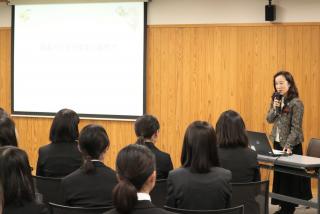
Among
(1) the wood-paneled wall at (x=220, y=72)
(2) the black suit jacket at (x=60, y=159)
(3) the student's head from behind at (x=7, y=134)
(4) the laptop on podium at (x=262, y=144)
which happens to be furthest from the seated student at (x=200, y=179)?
(1) the wood-paneled wall at (x=220, y=72)

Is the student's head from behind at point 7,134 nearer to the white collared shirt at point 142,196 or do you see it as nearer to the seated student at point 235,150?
the seated student at point 235,150

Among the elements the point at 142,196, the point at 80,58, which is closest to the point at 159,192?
the point at 142,196

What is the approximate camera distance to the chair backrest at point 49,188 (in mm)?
3363

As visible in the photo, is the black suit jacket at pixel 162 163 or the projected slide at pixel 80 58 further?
the projected slide at pixel 80 58

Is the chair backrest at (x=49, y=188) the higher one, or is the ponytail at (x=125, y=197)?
the ponytail at (x=125, y=197)

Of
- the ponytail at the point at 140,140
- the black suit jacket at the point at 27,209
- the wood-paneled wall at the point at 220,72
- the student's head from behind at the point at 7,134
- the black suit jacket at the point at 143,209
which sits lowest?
the black suit jacket at the point at 27,209

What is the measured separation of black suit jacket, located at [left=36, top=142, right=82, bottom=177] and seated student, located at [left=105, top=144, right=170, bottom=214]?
1.74 m

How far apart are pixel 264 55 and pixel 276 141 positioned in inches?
61.7

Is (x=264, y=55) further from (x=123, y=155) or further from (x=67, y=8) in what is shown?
(x=123, y=155)

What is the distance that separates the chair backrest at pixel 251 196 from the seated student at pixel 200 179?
32 centimetres

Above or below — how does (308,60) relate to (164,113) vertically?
above

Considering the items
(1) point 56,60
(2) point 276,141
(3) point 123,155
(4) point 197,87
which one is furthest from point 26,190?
(1) point 56,60

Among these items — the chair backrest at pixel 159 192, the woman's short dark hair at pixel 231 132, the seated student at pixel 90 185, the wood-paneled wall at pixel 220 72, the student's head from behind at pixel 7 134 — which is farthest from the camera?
the wood-paneled wall at pixel 220 72

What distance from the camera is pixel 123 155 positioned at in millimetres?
2045
